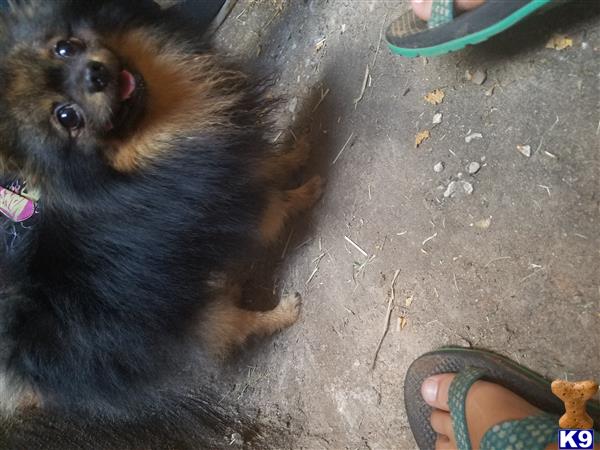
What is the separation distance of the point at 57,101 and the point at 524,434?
173 centimetres

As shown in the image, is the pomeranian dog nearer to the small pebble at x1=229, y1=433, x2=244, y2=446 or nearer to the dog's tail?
the dog's tail

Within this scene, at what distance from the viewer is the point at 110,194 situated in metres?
1.74

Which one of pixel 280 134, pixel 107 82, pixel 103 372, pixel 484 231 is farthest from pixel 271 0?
pixel 103 372

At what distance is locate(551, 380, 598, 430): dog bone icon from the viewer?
1288 mm

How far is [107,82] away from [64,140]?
23 centimetres

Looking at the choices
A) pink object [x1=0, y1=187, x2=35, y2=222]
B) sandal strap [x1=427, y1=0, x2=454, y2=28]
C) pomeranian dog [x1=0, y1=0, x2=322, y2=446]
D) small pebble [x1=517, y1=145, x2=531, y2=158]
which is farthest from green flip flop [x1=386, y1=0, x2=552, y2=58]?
pink object [x1=0, y1=187, x2=35, y2=222]

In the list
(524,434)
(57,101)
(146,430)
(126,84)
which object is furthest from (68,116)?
(524,434)

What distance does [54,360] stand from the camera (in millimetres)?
1799

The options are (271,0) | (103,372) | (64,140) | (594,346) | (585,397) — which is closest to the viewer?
(585,397)

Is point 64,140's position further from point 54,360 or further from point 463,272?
point 463,272

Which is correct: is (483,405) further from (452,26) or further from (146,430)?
(146,430)

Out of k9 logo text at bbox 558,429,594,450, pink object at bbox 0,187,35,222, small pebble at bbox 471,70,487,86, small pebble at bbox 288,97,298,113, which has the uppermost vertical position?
pink object at bbox 0,187,35,222

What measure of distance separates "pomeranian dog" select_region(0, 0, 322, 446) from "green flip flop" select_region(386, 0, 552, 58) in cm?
70

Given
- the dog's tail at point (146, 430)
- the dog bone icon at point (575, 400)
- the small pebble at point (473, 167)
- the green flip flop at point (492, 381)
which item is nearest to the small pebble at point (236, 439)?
the dog's tail at point (146, 430)
